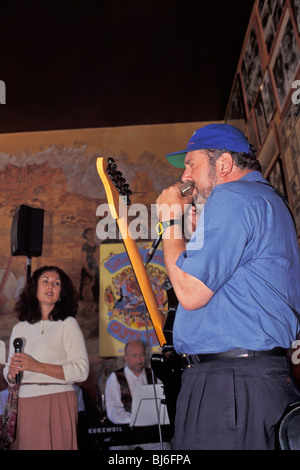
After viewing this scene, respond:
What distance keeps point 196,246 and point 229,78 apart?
415cm

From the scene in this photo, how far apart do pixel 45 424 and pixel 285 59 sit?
3068 millimetres

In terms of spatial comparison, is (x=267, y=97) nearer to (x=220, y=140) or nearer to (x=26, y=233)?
(x=220, y=140)

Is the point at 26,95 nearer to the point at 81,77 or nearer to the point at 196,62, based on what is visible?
the point at 81,77

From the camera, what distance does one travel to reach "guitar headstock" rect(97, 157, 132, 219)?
1.91m

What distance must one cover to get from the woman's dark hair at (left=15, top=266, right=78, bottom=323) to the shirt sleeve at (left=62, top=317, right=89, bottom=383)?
0.59 feet

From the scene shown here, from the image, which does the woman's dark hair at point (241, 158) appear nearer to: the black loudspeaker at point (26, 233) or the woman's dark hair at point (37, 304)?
the woman's dark hair at point (37, 304)

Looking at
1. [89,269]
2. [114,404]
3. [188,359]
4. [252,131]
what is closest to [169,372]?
[188,359]

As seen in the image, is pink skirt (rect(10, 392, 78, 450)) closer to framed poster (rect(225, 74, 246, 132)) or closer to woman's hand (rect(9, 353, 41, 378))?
woman's hand (rect(9, 353, 41, 378))

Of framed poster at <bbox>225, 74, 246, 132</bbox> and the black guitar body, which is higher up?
framed poster at <bbox>225, 74, 246, 132</bbox>

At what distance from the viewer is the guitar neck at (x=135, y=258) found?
1.81 meters

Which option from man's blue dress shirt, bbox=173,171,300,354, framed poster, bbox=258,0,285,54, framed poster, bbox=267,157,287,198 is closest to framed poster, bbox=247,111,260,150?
framed poster, bbox=267,157,287,198

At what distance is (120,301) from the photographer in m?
5.03

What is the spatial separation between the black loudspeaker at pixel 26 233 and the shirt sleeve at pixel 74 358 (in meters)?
0.87

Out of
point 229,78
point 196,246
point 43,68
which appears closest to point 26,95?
point 43,68
